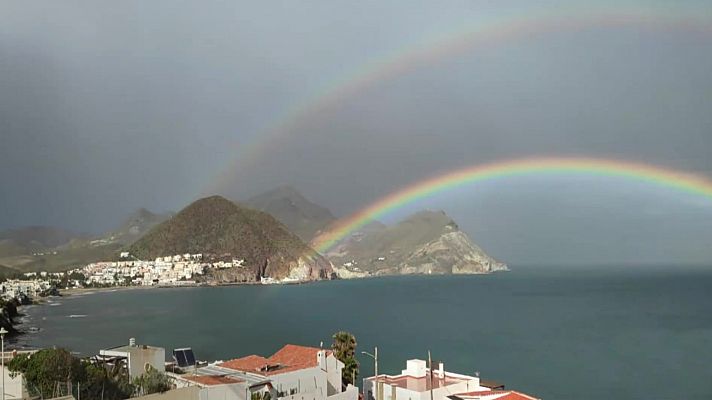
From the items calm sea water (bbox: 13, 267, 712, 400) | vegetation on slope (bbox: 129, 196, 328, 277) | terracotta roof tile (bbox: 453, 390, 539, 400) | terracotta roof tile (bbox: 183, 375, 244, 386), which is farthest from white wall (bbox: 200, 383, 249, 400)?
Answer: vegetation on slope (bbox: 129, 196, 328, 277)

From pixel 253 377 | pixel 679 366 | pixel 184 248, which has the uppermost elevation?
pixel 184 248

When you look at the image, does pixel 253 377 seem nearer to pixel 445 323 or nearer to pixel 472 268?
pixel 445 323

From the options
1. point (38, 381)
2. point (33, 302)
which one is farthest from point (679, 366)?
point (33, 302)

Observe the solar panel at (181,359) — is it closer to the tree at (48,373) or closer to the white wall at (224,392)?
the white wall at (224,392)

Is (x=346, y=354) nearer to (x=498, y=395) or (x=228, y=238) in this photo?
(x=498, y=395)

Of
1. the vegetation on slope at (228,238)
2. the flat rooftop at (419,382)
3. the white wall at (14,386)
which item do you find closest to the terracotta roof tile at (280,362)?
the flat rooftop at (419,382)

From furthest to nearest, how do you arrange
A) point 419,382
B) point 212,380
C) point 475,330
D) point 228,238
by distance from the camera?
1. point 228,238
2. point 475,330
3. point 419,382
4. point 212,380

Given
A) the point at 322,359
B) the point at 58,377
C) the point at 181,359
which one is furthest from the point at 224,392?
the point at 322,359

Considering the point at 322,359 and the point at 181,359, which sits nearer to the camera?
the point at 181,359
